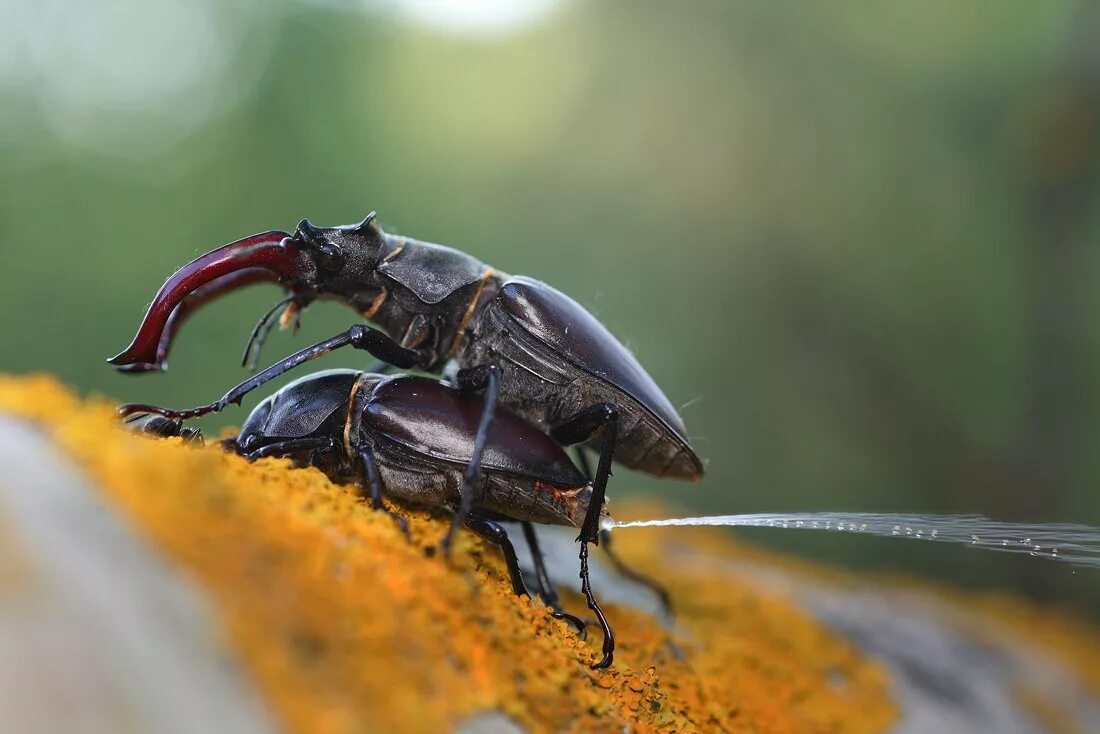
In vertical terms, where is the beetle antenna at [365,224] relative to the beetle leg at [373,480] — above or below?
above

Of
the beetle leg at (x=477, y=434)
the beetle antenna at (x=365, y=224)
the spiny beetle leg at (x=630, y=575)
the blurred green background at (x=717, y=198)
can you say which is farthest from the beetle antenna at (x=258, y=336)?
the blurred green background at (x=717, y=198)

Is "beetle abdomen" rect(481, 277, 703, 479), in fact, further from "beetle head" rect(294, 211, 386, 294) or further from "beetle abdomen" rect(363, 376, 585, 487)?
"beetle head" rect(294, 211, 386, 294)

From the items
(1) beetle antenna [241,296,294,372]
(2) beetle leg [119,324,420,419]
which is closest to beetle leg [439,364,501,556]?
(2) beetle leg [119,324,420,419]

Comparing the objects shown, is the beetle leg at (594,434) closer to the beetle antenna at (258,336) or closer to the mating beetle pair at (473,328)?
the mating beetle pair at (473,328)

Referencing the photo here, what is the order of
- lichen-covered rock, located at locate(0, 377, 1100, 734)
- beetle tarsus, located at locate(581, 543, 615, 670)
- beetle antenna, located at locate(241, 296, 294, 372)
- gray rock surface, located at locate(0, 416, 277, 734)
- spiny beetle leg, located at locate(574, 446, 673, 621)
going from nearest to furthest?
gray rock surface, located at locate(0, 416, 277, 734) < lichen-covered rock, located at locate(0, 377, 1100, 734) < beetle tarsus, located at locate(581, 543, 615, 670) < beetle antenna, located at locate(241, 296, 294, 372) < spiny beetle leg, located at locate(574, 446, 673, 621)

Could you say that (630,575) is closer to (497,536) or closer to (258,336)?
(497,536)

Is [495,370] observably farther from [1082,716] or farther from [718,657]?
[1082,716]

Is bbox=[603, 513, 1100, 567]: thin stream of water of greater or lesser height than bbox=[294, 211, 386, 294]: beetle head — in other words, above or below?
below

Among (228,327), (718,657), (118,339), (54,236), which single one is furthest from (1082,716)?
(54,236)
